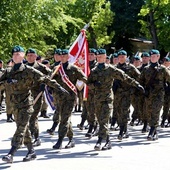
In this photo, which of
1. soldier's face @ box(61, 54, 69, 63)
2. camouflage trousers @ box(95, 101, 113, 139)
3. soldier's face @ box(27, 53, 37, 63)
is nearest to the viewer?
camouflage trousers @ box(95, 101, 113, 139)

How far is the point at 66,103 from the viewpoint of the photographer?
8367 millimetres

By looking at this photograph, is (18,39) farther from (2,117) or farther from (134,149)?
(134,149)

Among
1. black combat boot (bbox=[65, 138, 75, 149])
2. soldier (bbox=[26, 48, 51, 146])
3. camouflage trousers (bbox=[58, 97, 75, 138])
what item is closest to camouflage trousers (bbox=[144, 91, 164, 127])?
black combat boot (bbox=[65, 138, 75, 149])

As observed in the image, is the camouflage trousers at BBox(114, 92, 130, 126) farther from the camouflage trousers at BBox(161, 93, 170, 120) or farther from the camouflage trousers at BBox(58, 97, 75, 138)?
the camouflage trousers at BBox(161, 93, 170, 120)

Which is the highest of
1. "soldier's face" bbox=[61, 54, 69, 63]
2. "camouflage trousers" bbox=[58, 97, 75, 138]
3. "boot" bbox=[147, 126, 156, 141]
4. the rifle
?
"soldier's face" bbox=[61, 54, 69, 63]

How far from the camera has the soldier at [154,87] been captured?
31.7 feet

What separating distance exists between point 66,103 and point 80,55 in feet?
5.40

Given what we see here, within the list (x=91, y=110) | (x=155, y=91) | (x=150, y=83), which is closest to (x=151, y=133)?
(x=155, y=91)

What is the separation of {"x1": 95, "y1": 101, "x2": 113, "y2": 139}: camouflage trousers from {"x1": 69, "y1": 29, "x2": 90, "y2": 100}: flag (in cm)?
123

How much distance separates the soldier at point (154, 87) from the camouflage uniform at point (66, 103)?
6.73ft

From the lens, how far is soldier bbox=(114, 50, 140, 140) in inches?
381

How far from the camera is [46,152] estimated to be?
8.28 metres

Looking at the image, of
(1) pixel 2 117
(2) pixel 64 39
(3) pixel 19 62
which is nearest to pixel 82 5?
(2) pixel 64 39

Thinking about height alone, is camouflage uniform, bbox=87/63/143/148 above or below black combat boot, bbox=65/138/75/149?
above
